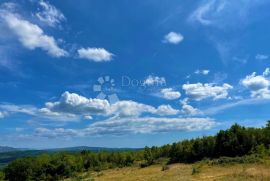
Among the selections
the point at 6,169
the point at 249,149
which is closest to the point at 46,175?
the point at 6,169

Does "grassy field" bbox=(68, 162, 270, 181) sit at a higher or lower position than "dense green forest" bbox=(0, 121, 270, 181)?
lower

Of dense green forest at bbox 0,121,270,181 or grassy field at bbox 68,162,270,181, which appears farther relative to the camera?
dense green forest at bbox 0,121,270,181

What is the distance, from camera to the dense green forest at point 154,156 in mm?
72938

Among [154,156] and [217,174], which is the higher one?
[154,156]

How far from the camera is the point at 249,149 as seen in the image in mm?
72562

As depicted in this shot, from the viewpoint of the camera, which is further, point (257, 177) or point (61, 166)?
point (61, 166)

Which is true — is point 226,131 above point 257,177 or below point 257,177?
above

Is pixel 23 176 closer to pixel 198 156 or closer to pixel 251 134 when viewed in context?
pixel 198 156

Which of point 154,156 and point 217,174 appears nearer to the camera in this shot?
point 217,174

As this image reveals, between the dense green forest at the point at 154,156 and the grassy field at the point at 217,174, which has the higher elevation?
the dense green forest at the point at 154,156

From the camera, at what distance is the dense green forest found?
239ft

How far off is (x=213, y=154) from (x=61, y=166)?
5141cm

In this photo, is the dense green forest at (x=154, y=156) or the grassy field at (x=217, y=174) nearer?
the grassy field at (x=217, y=174)

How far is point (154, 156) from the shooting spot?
380 feet
